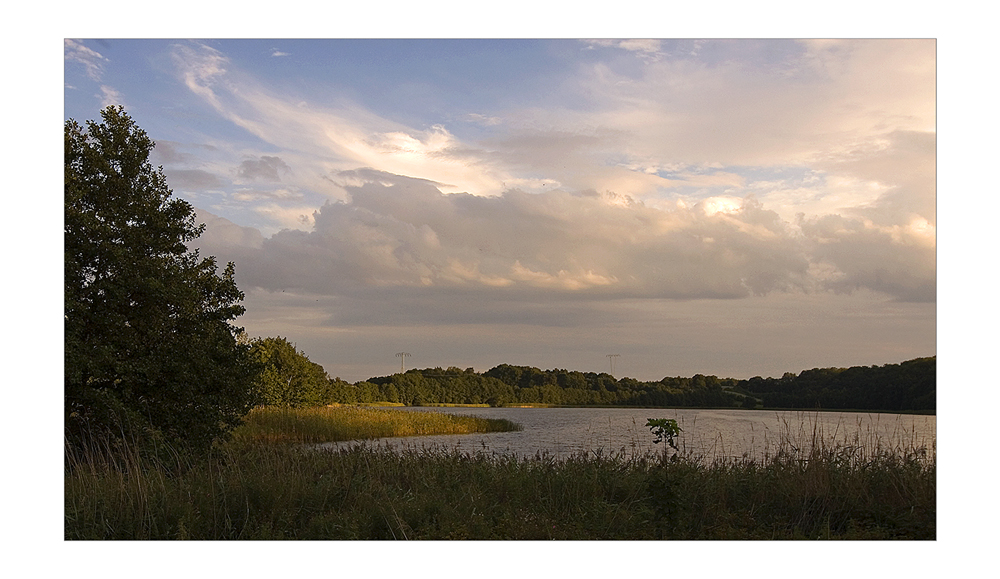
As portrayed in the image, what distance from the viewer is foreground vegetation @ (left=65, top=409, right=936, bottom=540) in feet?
20.5

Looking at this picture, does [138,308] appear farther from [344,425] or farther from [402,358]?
[344,425]

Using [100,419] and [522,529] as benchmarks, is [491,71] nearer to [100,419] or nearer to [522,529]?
[522,529]

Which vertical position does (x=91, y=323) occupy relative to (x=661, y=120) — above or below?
below

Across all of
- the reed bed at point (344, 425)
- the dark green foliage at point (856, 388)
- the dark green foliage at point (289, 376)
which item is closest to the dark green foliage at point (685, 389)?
the dark green foliage at point (856, 388)

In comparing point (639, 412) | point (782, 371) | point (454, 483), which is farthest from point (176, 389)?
point (639, 412)

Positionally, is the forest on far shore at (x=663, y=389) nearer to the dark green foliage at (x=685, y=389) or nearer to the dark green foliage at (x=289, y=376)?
the dark green foliage at (x=685, y=389)

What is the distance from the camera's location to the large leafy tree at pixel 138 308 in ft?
31.2

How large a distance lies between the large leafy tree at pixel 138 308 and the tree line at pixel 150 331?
17mm

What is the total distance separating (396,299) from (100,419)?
636 centimetres

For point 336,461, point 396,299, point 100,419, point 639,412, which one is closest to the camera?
point 336,461

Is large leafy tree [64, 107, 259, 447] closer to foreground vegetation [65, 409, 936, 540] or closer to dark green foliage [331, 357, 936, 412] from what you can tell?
foreground vegetation [65, 409, 936, 540]

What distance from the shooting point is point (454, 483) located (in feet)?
24.9

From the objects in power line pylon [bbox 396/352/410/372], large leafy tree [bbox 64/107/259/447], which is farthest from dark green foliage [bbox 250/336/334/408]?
large leafy tree [bbox 64/107/259/447]

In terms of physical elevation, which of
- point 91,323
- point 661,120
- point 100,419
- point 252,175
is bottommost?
point 100,419
